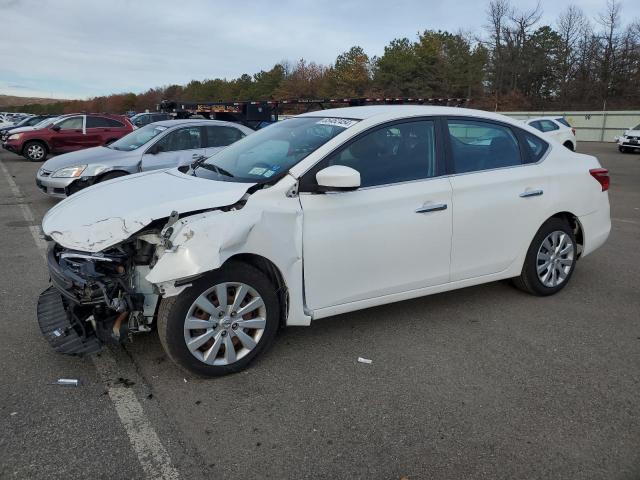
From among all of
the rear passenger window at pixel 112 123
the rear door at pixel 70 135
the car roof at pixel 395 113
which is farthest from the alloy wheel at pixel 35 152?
the car roof at pixel 395 113

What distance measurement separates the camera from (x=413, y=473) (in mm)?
2510

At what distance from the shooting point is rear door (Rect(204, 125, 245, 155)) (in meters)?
9.33

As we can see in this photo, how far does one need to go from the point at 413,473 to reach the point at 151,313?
1.81 meters

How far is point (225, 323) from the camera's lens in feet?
10.8

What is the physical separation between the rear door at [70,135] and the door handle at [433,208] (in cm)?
1712

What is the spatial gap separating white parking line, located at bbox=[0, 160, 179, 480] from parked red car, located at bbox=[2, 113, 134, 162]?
1595cm

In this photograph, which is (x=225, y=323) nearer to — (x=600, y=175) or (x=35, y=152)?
(x=600, y=175)

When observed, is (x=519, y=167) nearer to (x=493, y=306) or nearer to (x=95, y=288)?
(x=493, y=306)

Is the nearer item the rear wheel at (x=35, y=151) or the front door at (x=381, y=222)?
the front door at (x=381, y=222)

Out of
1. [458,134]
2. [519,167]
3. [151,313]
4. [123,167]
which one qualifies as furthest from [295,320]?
[123,167]

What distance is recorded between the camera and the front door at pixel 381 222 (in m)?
3.50

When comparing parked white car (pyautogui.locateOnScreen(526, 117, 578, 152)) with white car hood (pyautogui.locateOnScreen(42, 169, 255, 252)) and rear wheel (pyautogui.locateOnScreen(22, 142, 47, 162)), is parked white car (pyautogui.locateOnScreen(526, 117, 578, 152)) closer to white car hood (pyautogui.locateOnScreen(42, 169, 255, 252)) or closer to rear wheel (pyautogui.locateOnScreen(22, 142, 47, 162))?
white car hood (pyautogui.locateOnScreen(42, 169, 255, 252))

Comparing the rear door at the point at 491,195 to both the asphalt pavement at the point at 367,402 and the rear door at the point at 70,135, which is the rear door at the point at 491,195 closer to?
the asphalt pavement at the point at 367,402

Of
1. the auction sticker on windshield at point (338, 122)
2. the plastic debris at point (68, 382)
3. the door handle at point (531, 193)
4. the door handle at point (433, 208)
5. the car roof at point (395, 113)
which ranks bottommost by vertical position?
the plastic debris at point (68, 382)
